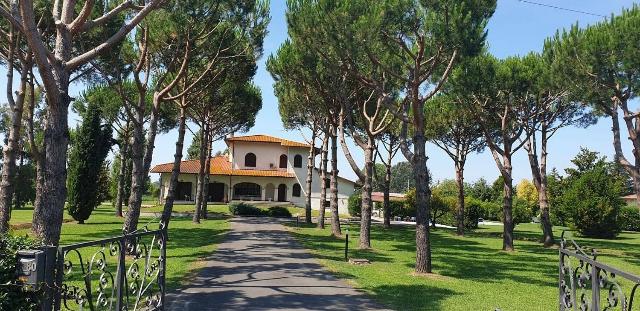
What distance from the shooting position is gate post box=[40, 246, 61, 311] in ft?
13.0

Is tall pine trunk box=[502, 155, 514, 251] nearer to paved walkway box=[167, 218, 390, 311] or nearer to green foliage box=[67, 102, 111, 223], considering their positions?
paved walkway box=[167, 218, 390, 311]

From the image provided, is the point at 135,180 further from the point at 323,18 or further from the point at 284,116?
the point at 284,116

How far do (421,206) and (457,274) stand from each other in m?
2.02

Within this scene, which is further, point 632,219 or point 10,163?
point 632,219

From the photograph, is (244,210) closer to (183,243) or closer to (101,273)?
(183,243)

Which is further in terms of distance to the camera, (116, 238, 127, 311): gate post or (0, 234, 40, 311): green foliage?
(116, 238, 127, 311): gate post

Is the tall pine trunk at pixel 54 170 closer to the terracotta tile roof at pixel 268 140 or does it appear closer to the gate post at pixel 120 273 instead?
the gate post at pixel 120 273

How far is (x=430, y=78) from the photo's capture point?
1528cm

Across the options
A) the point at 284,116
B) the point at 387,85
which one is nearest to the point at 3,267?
the point at 387,85

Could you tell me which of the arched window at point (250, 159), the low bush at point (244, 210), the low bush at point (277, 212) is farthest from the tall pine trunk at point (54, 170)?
the arched window at point (250, 159)

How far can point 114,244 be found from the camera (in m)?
5.20

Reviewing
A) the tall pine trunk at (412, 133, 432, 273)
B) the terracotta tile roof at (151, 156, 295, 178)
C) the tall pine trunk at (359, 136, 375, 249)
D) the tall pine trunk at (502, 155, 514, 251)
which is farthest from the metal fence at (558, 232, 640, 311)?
the terracotta tile roof at (151, 156, 295, 178)

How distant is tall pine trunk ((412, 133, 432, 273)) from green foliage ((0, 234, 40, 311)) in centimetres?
960

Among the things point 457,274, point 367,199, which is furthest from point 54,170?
point 367,199
